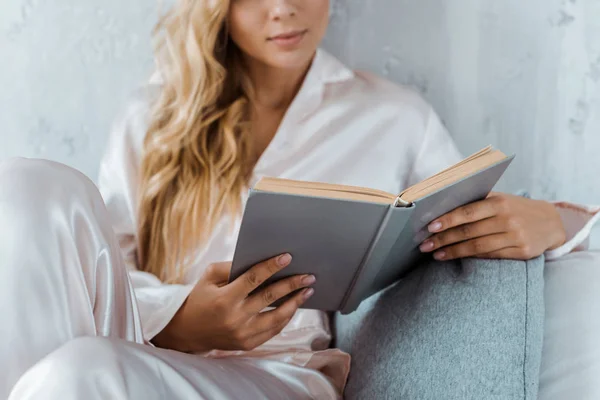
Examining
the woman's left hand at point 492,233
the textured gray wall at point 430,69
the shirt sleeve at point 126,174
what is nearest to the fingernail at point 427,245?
the woman's left hand at point 492,233

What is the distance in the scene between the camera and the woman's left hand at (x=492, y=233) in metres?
1.07

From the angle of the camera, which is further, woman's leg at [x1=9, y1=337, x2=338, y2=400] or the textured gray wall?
the textured gray wall

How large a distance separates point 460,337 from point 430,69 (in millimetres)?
749

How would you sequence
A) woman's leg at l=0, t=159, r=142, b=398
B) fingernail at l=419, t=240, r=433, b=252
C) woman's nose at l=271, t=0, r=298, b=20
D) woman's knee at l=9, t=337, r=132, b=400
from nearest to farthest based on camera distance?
woman's knee at l=9, t=337, r=132, b=400 → woman's leg at l=0, t=159, r=142, b=398 → fingernail at l=419, t=240, r=433, b=252 → woman's nose at l=271, t=0, r=298, b=20

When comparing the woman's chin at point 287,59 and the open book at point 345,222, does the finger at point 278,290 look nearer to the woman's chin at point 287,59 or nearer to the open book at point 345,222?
the open book at point 345,222

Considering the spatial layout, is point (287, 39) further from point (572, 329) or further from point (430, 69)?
point (572, 329)

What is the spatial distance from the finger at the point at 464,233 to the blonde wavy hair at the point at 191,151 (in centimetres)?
39

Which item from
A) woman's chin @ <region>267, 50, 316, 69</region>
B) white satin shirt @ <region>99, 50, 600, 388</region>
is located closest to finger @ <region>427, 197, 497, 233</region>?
white satin shirt @ <region>99, 50, 600, 388</region>

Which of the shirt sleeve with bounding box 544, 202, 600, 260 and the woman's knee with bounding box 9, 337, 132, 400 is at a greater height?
the shirt sleeve with bounding box 544, 202, 600, 260

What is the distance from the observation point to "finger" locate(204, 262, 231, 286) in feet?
3.59

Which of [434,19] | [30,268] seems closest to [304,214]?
[30,268]

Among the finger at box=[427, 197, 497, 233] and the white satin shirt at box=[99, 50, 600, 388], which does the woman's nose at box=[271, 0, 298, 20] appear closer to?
the white satin shirt at box=[99, 50, 600, 388]

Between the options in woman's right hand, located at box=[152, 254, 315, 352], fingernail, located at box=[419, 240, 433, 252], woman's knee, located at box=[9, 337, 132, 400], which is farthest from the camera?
fingernail, located at box=[419, 240, 433, 252]

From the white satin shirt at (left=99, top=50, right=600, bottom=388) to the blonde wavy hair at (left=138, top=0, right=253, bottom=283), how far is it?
0.03 m
